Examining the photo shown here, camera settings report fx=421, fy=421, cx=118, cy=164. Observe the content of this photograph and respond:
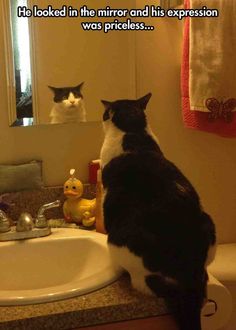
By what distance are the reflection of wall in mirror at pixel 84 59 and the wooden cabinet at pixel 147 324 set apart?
66 cm

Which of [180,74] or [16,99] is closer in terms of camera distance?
[16,99]

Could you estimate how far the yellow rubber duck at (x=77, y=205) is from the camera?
50.0 inches

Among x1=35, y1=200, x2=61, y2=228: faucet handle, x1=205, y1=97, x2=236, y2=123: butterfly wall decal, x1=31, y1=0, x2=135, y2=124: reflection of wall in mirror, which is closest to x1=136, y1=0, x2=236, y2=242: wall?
x1=31, y1=0, x2=135, y2=124: reflection of wall in mirror

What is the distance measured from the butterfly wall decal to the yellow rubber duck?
449 mm

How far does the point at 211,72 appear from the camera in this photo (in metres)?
1.23

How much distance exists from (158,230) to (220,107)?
510 millimetres

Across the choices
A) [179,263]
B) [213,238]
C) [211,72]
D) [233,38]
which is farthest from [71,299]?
[233,38]

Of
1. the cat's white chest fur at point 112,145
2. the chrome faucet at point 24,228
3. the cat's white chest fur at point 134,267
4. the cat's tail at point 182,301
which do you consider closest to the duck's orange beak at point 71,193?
the chrome faucet at point 24,228

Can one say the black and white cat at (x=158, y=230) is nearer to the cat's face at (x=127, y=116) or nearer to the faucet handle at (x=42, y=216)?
the cat's face at (x=127, y=116)

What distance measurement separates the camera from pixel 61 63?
1.27 metres

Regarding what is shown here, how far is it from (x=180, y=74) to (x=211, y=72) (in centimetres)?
15

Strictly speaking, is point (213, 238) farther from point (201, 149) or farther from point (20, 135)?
point (20, 135)

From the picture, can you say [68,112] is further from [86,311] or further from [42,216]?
[86,311]

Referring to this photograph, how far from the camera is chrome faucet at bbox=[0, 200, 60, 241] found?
1.17 m
